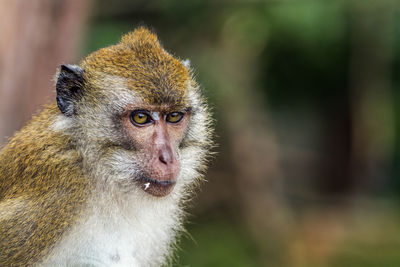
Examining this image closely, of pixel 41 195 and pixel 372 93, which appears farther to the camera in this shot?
pixel 372 93

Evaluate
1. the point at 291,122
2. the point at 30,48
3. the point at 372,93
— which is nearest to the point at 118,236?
the point at 30,48

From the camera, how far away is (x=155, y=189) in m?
5.02

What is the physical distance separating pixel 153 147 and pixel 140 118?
27cm

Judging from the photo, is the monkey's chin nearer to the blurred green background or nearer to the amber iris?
the amber iris

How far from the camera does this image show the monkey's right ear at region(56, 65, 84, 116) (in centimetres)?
513

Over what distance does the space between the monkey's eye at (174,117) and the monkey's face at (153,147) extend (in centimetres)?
4

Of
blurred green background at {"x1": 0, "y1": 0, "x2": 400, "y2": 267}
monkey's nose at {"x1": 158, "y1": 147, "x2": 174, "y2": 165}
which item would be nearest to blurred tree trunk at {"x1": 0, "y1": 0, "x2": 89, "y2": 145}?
blurred green background at {"x1": 0, "y1": 0, "x2": 400, "y2": 267}

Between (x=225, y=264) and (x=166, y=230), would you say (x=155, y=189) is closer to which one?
(x=166, y=230)

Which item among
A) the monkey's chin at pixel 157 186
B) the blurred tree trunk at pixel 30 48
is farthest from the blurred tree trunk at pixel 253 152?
the monkey's chin at pixel 157 186

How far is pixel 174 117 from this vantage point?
17.5 ft

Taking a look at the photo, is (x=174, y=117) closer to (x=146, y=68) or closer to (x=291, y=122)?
(x=146, y=68)

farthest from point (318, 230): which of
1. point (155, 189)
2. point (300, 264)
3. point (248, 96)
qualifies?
point (155, 189)

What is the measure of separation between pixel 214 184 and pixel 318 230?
2626 millimetres

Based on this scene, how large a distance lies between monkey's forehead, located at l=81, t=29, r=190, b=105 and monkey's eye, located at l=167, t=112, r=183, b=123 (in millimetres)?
110
